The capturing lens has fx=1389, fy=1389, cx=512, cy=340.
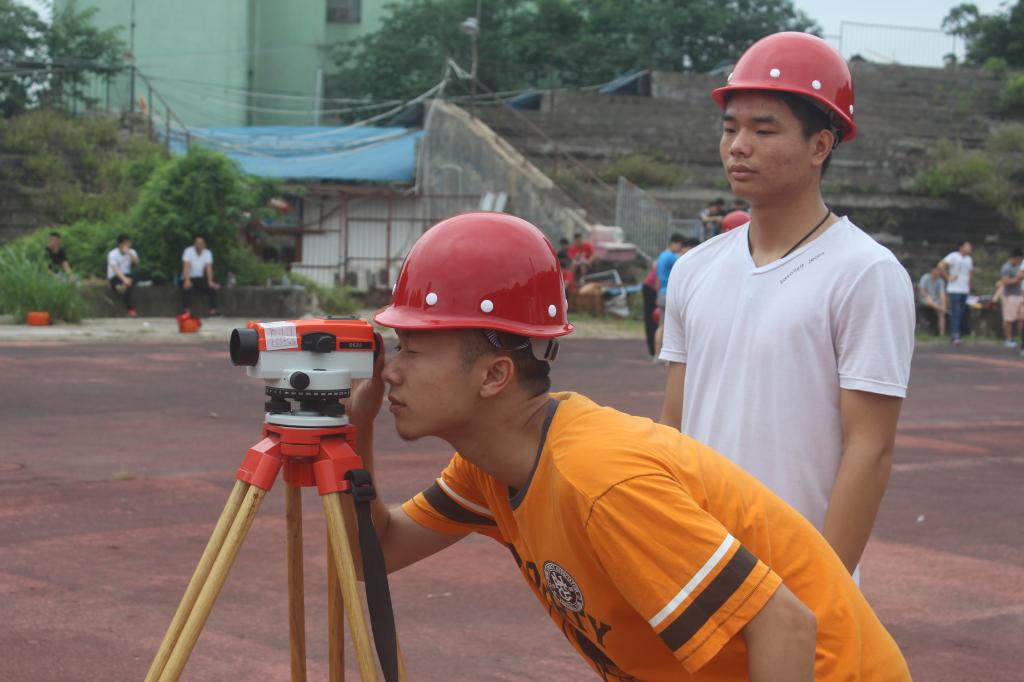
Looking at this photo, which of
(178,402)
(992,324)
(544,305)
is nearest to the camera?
(544,305)

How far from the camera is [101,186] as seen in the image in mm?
29297

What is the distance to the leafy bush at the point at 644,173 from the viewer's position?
30.8m

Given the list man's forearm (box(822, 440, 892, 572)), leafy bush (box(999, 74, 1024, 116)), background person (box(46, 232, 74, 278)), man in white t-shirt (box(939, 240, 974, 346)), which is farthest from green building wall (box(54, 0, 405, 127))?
man's forearm (box(822, 440, 892, 572))

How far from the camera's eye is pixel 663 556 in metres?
2.08

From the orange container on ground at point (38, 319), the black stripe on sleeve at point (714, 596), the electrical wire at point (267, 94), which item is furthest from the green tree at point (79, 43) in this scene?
the black stripe on sleeve at point (714, 596)

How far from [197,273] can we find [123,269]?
115cm

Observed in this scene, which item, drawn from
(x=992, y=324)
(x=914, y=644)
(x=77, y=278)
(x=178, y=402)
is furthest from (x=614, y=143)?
(x=914, y=644)

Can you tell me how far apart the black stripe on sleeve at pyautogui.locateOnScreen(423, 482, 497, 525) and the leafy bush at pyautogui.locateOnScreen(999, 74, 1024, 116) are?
3787 centimetres

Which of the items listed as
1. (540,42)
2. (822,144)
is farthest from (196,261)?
(540,42)

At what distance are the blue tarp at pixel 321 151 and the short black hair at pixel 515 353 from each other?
32289 mm

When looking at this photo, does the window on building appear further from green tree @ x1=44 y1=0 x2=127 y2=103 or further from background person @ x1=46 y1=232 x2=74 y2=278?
background person @ x1=46 y1=232 x2=74 y2=278

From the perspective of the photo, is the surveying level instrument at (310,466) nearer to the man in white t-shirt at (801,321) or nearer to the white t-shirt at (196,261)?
the man in white t-shirt at (801,321)

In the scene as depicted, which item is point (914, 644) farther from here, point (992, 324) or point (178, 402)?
point (992, 324)

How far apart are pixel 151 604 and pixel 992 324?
22171 mm
